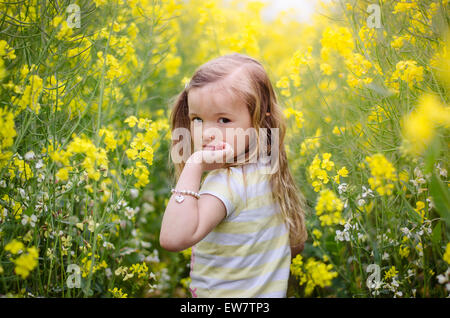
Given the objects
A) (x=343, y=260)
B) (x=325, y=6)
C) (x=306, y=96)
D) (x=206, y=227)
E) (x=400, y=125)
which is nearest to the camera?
(x=206, y=227)

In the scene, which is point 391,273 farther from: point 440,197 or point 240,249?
point 240,249

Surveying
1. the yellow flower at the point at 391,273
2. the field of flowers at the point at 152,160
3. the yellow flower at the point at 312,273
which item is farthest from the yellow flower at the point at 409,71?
the yellow flower at the point at 312,273

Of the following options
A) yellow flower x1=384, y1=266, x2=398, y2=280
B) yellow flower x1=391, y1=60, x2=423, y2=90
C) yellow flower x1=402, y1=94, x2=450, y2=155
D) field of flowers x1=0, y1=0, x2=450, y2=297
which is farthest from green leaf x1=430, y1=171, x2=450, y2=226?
yellow flower x1=384, y1=266, x2=398, y2=280

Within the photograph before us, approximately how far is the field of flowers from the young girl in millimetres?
222

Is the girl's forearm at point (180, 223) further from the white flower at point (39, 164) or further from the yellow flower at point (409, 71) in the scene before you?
the yellow flower at point (409, 71)

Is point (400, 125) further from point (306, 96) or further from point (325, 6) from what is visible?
point (306, 96)

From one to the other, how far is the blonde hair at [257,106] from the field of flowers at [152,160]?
13 centimetres

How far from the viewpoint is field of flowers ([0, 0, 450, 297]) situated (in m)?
1.28

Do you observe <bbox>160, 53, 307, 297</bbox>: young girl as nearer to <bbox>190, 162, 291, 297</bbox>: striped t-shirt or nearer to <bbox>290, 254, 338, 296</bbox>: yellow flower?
<bbox>190, 162, 291, 297</bbox>: striped t-shirt

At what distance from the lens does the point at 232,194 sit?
131cm

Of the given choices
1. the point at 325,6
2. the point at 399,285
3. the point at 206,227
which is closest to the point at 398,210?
the point at 399,285

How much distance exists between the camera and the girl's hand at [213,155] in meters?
1.30
